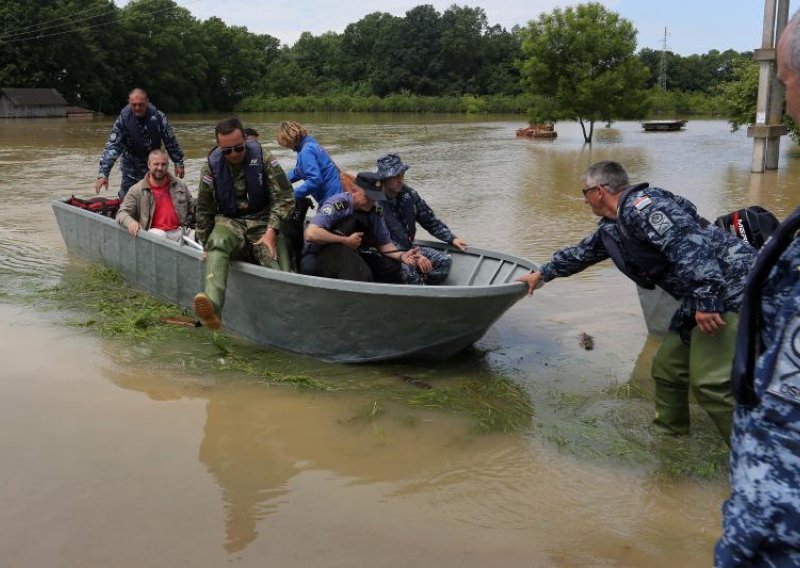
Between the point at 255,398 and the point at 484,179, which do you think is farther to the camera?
the point at 484,179

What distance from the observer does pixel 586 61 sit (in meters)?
30.9

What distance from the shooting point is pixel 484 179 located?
18.2m

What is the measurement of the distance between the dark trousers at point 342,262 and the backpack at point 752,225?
2418mm

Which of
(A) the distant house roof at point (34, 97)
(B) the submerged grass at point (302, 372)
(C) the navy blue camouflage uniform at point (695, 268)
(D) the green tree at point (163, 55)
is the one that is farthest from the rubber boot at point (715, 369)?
(D) the green tree at point (163, 55)

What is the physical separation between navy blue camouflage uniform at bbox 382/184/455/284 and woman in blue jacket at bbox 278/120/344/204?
0.62 meters

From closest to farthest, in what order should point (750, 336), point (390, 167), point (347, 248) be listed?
point (750, 336)
point (347, 248)
point (390, 167)

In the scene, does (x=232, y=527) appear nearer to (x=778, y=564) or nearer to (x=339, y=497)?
(x=339, y=497)

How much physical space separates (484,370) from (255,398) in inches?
67.5

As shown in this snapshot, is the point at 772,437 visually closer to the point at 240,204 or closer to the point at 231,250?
the point at 231,250

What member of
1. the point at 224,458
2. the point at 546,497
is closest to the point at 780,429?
the point at 546,497

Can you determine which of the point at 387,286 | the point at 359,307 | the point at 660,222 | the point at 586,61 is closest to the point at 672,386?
the point at 660,222

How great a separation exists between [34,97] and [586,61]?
39.7 meters

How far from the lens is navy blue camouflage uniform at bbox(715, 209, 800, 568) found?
1.50 meters

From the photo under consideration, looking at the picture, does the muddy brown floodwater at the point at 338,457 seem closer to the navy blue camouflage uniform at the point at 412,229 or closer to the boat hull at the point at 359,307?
the boat hull at the point at 359,307
